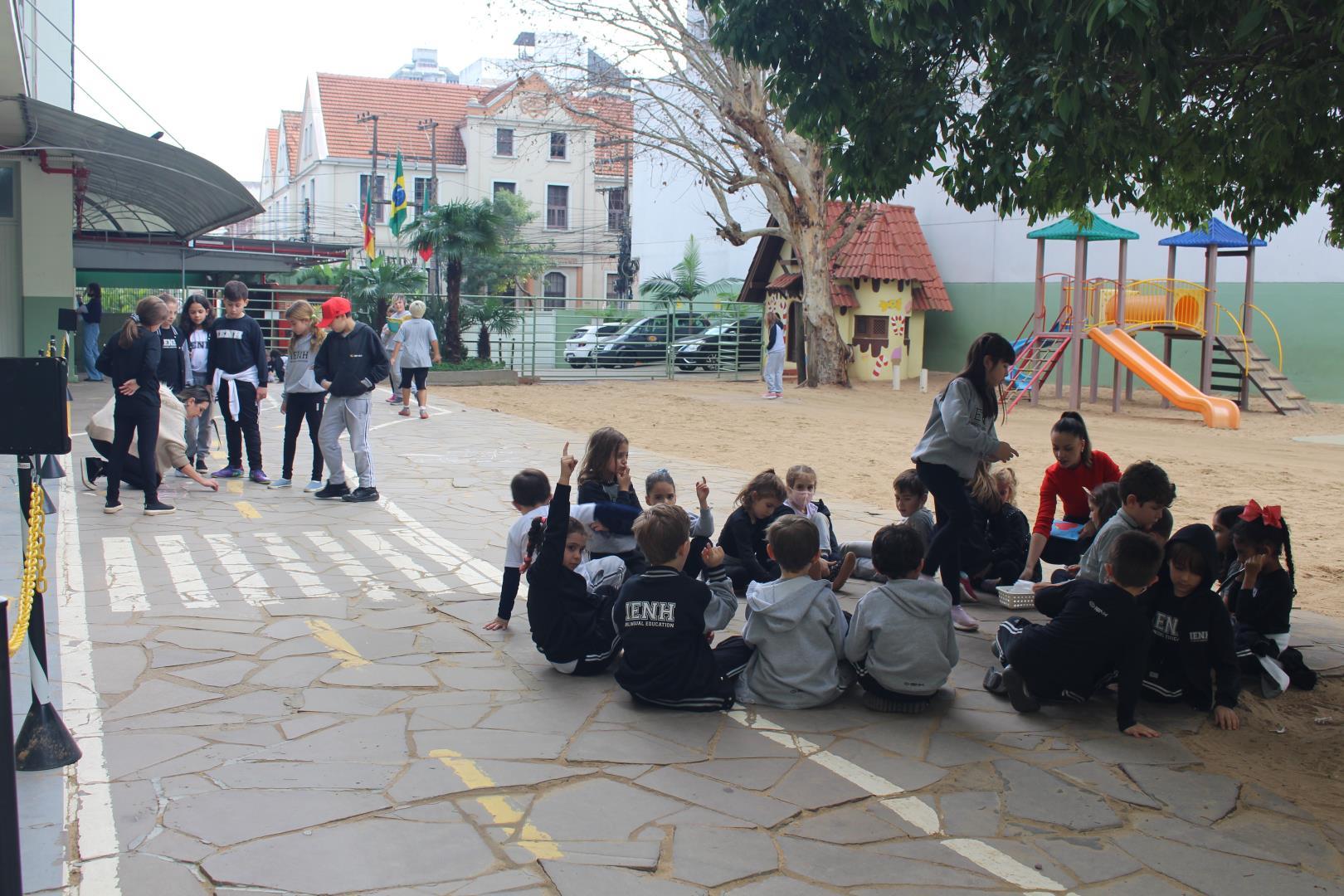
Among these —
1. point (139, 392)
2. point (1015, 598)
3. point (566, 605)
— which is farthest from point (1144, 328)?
point (566, 605)

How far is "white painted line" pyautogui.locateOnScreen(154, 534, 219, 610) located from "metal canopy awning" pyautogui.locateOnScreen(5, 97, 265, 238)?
8.69 meters

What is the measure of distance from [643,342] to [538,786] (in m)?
27.6

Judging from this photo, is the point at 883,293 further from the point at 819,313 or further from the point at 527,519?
the point at 527,519

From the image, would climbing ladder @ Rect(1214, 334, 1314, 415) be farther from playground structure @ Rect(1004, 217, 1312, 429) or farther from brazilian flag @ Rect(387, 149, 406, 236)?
brazilian flag @ Rect(387, 149, 406, 236)

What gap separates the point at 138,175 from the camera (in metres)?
19.3

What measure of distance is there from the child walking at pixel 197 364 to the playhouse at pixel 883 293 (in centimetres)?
1922

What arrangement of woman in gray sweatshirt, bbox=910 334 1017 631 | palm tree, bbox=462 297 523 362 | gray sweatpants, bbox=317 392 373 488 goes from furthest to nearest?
palm tree, bbox=462 297 523 362, gray sweatpants, bbox=317 392 373 488, woman in gray sweatshirt, bbox=910 334 1017 631

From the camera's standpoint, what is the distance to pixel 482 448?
1425cm

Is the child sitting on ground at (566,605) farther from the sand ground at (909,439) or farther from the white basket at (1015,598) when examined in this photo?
the sand ground at (909,439)

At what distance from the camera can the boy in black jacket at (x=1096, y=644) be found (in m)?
4.99

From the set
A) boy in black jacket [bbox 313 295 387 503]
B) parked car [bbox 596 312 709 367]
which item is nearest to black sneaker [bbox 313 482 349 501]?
boy in black jacket [bbox 313 295 387 503]

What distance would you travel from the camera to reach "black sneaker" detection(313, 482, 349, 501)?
1043cm

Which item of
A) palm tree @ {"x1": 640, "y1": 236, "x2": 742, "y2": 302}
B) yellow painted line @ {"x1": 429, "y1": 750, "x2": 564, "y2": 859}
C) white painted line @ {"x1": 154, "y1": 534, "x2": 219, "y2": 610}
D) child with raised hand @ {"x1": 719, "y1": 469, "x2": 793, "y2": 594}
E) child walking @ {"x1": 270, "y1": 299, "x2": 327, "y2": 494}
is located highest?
palm tree @ {"x1": 640, "y1": 236, "x2": 742, "y2": 302}

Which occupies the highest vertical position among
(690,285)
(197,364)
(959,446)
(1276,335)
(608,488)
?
(690,285)
